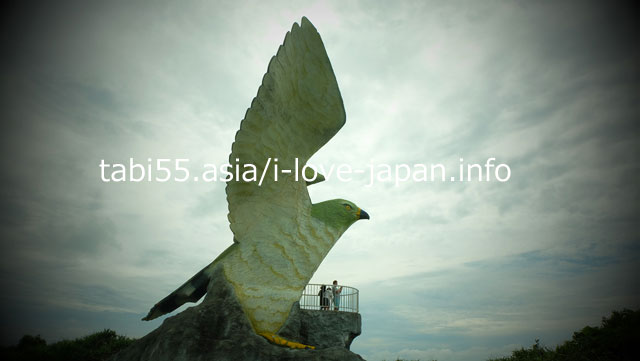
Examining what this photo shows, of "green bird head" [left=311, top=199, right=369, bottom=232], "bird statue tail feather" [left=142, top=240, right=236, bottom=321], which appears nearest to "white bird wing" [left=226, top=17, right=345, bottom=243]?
"green bird head" [left=311, top=199, right=369, bottom=232]

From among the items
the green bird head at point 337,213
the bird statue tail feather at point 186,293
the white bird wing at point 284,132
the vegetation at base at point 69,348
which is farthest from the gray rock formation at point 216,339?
the vegetation at base at point 69,348

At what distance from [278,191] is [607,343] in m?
9.55

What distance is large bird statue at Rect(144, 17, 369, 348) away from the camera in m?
5.72

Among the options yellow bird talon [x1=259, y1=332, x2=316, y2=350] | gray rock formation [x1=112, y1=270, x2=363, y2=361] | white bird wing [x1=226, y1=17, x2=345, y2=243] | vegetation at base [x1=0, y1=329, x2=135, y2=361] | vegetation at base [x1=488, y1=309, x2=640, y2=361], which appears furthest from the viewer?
vegetation at base [x1=0, y1=329, x2=135, y2=361]

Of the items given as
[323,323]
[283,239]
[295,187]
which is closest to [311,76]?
[295,187]

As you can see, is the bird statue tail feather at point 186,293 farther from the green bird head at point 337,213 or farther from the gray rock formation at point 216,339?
the green bird head at point 337,213

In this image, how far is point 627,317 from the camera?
9.83 metres

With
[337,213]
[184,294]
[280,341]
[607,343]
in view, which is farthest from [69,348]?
[607,343]

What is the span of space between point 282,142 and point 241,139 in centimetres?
68

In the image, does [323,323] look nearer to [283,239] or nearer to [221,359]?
Result: [283,239]

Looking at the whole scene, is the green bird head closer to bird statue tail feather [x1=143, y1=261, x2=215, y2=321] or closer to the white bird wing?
the white bird wing

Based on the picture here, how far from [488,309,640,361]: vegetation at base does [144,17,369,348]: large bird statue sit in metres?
8.20

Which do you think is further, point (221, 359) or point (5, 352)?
point (5, 352)

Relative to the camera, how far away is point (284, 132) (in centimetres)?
600
